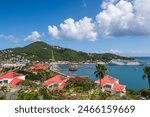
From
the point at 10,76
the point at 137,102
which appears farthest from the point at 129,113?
the point at 10,76

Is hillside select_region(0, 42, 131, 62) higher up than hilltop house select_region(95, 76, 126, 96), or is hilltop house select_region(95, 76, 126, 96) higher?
hillside select_region(0, 42, 131, 62)

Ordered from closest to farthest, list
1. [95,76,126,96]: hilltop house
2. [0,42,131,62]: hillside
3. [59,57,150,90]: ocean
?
[95,76,126,96]: hilltop house
[59,57,150,90]: ocean
[0,42,131,62]: hillside

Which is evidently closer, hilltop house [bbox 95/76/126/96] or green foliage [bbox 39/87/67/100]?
green foliage [bbox 39/87/67/100]

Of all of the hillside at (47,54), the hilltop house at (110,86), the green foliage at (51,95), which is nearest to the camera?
the green foliage at (51,95)

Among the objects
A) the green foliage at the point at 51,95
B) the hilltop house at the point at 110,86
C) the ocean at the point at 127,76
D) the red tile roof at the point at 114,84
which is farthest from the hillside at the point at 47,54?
the green foliage at the point at 51,95

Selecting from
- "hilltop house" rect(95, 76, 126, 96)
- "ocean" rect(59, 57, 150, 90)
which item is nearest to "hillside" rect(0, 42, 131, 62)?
"ocean" rect(59, 57, 150, 90)

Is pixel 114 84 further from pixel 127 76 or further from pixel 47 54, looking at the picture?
pixel 47 54

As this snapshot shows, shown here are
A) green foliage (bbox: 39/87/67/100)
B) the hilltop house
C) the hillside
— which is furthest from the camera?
the hillside

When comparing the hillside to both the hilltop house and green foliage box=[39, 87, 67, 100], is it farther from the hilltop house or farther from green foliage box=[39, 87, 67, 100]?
green foliage box=[39, 87, 67, 100]

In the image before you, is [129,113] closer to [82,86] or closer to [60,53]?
[82,86]

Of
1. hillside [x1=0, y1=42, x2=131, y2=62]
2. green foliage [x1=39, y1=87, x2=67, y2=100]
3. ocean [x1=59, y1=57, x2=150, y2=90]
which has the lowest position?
ocean [x1=59, y1=57, x2=150, y2=90]

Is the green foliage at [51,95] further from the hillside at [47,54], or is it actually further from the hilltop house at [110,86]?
the hillside at [47,54]
